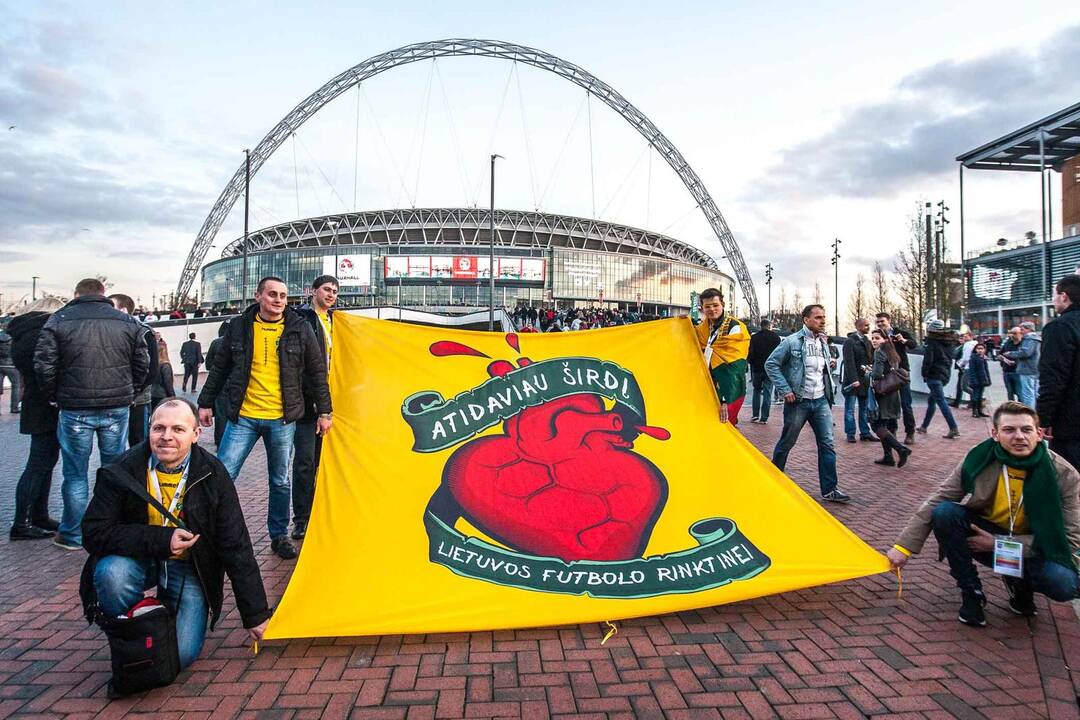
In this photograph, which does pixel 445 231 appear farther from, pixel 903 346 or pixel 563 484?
pixel 563 484

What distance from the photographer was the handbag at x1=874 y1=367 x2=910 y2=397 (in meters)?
7.71

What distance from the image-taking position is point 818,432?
5.91 m

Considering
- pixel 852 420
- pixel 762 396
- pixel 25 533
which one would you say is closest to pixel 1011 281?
pixel 762 396

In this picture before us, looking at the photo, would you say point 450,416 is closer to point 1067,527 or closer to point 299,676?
point 299,676

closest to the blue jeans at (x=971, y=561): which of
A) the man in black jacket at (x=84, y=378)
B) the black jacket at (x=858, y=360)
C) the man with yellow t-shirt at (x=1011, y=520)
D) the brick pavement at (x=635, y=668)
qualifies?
the man with yellow t-shirt at (x=1011, y=520)

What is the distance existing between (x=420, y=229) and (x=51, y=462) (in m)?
83.3

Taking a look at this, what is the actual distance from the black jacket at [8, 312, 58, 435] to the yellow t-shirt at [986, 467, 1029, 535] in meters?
6.29

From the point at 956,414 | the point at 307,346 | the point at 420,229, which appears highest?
the point at 420,229

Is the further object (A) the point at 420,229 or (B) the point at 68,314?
(A) the point at 420,229

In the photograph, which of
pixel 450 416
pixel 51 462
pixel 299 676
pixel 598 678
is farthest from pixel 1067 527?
pixel 51 462

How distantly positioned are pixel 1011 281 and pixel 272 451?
52.7m

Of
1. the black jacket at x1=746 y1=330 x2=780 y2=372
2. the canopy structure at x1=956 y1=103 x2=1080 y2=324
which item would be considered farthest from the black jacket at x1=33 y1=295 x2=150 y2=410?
the canopy structure at x1=956 y1=103 x2=1080 y2=324

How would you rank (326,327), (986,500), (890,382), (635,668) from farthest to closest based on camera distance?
(890,382), (326,327), (986,500), (635,668)

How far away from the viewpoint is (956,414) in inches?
515
